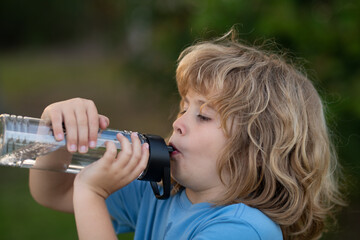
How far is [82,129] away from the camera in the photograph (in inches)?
69.4

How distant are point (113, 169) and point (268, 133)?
61 centimetres

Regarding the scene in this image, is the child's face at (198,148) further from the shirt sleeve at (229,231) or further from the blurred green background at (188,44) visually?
the blurred green background at (188,44)

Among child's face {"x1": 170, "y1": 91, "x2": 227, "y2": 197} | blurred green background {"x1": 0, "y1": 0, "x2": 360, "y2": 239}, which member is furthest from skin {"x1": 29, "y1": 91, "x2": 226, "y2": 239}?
blurred green background {"x1": 0, "y1": 0, "x2": 360, "y2": 239}

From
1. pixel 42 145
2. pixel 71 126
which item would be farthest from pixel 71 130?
pixel 42 145

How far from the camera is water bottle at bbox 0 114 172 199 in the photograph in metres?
1.82

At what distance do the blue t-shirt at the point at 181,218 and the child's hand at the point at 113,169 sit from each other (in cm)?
30

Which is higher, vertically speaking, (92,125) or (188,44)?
(92,125)

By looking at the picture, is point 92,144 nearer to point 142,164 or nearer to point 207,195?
point 142,164

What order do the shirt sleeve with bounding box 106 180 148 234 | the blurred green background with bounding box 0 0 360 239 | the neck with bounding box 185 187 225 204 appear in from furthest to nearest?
the blurred green background with bounding box 0 0 360 239, the shirt sleeve with bounding box 106 180 148 234, the neck with bounding box 185 187 225 204

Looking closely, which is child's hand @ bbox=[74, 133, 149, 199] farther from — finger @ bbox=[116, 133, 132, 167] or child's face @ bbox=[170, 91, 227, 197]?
child's face @ bbox=[170, 91, 227, 197]

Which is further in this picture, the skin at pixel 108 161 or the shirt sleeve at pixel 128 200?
the shirt sleeve at pixel 128 200

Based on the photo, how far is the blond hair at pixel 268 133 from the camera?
1.91 meters

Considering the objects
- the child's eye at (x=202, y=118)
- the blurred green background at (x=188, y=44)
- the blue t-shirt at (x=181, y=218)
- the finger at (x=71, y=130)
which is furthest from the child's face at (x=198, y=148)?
the blurred green background at (x=188, y=44)

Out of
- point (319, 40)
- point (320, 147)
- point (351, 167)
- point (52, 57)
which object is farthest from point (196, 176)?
point (52, 57)
